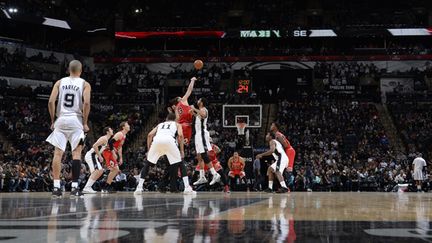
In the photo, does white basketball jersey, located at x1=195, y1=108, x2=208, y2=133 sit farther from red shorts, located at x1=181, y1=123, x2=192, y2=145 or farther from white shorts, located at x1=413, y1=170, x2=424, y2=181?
white shorts, located at x1=413, y1=170, x2=424, y2=181

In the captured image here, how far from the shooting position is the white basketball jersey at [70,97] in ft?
22.5

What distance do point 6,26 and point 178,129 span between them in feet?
83.9

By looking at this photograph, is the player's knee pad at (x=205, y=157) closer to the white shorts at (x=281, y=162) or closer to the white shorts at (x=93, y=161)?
the white shorts at (x=281, y=162)

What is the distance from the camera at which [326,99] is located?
28156mm

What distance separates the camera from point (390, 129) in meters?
26.2

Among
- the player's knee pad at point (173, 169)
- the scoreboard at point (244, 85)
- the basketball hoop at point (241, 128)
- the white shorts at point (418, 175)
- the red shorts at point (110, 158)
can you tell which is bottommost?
the white shorts at point (418, 175)

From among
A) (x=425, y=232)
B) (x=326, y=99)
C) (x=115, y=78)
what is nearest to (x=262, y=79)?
(x=326, y=99)

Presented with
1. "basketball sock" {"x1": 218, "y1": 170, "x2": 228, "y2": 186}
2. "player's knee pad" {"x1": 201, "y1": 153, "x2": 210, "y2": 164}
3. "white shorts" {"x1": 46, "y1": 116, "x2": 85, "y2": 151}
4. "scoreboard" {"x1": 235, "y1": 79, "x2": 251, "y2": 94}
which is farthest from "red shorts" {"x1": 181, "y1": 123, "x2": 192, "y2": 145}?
"scoreboard" {"x1": 235, "y1": 79, "x2": 251, "y2": 94}

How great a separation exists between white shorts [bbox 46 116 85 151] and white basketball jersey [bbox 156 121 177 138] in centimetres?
217

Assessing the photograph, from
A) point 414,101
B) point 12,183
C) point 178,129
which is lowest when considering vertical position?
point 12,183

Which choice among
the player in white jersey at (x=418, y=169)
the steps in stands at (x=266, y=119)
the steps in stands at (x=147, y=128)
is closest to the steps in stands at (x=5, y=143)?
the steps in stands at (x=147, y=128)

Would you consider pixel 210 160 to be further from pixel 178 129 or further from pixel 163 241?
pixel 163 241

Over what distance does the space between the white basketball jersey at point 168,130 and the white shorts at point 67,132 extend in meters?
2.17

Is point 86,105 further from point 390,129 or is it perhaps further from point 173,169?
point 390,129
